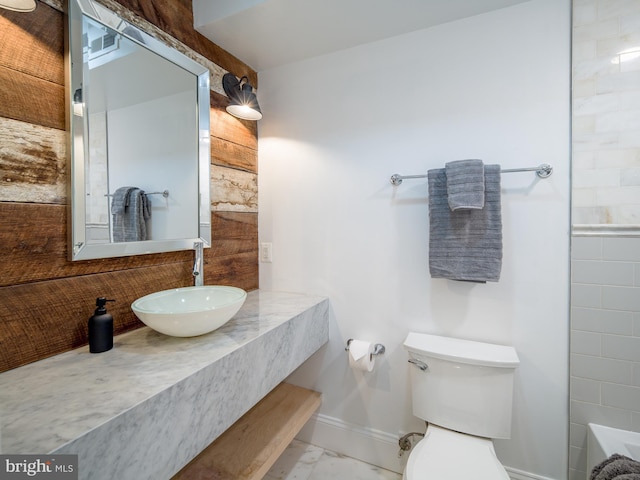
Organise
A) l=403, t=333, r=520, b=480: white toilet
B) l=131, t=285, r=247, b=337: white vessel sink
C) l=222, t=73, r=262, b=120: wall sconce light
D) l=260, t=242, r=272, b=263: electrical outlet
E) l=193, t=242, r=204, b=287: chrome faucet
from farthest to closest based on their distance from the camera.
→ 1. l=260, t=242, r=272, b=263: electrical outlet
2. l=222, t=73, r=262, b=120: wall sconce light
3. l=193, t=242, r=204, b=287: chrome faucet
4. l=403, t=333, r=520, b=480: white toilet
5. l=131, t=285, r=247, b=337: white vessel sink

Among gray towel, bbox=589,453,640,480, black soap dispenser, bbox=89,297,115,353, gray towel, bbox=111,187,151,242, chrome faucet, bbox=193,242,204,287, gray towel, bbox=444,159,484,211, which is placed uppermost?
gray towel, bbox=444,159,484,211

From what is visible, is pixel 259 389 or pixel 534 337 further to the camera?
pixel 534 337

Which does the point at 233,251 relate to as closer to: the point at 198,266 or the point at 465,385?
the point at 198,266

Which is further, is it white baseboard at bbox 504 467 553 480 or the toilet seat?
white baseboard at bbox 504 467 553 480

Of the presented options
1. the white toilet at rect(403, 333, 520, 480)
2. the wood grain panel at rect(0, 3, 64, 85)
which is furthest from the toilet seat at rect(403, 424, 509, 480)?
the wood grain panel at rect(0, 3, 64, 85)

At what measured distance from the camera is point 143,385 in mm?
808

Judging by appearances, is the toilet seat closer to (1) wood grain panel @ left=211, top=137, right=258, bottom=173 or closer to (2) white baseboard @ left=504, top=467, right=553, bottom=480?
(2) white baseboard @ left=504, top=467, right=553, bottom=480

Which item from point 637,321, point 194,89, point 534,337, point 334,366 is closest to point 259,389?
point 334,366

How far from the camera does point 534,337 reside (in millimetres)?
1351

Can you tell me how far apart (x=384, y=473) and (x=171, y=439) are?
127cm

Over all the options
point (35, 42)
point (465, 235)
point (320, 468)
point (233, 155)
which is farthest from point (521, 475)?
point (35, 42)

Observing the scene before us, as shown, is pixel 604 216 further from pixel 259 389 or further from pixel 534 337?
pixel 259 389

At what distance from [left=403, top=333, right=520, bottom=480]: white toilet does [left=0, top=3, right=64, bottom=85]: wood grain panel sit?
5.70 feet

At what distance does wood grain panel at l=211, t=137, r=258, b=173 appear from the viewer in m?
1.63
